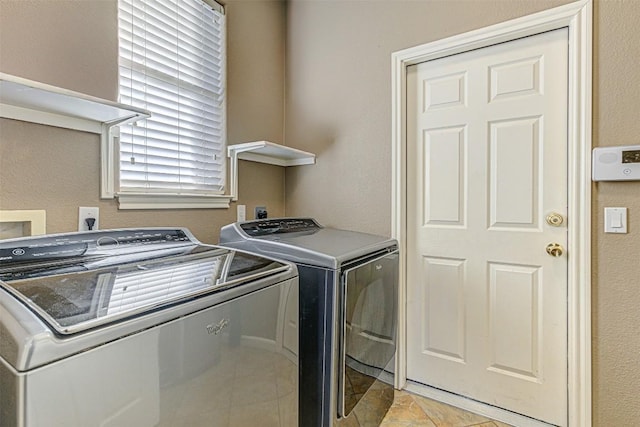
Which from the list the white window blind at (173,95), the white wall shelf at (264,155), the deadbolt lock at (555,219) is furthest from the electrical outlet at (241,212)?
the deadbolt lock at (555,219)

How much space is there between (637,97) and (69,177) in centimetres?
237

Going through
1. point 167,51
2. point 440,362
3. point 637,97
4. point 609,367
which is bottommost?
point 440,362

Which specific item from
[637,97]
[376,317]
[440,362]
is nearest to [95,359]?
[376,317]

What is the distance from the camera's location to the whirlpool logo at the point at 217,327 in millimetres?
898

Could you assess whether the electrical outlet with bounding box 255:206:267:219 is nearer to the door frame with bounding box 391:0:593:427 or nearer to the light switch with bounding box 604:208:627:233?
the door frame with bounding box 391:0:593:427

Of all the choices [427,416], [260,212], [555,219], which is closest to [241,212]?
[260,212]

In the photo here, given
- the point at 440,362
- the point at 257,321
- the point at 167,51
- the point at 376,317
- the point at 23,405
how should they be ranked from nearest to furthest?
the point at 23,405 → the point at 257,321 → the point at 376,317 → the point at 167,51 → the point at 440,362

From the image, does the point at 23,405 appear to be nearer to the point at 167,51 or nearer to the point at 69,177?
the point at 69,177

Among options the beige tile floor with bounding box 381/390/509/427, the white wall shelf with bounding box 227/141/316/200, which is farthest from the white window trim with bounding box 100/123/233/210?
the beige tile floor with bounding box 381/390/509/427

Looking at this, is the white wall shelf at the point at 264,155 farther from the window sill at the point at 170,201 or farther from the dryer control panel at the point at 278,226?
the dryer control panel at the point at 278,226

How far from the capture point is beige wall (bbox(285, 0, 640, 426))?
149cm

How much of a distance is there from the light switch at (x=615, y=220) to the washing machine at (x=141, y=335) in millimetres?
1402

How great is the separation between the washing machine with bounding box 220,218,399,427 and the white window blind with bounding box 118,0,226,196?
44 centimetres

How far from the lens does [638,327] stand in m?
1.48
